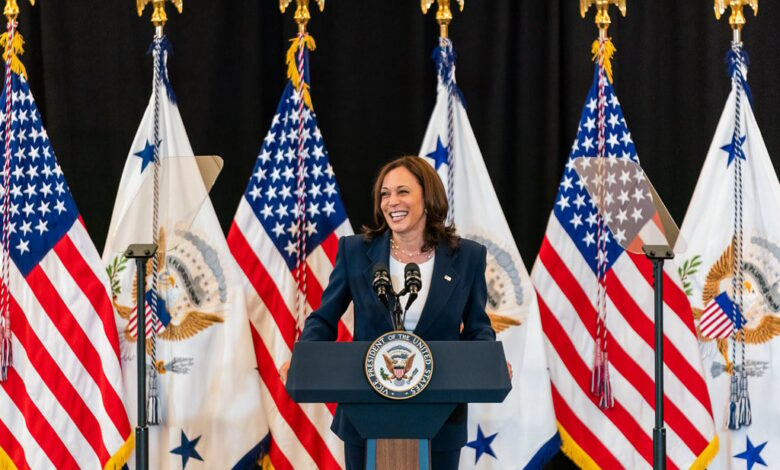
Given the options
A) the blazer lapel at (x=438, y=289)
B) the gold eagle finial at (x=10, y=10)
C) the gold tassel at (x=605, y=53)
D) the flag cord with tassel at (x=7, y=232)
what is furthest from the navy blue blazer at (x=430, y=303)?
the gold eagle finial at (x=10, y=10)

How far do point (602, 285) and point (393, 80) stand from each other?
4.24 feet

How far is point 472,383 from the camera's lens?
2.08 meters

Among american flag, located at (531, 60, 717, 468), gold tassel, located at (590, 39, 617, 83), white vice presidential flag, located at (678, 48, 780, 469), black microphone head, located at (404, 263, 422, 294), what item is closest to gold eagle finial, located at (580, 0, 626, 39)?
gold tassel, located at (590, 39, 617, 83)

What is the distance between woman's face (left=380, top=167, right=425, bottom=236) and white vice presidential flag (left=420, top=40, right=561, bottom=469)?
3.45 feet

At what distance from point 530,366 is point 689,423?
0.62 metres

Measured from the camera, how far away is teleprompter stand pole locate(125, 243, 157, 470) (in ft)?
8.68

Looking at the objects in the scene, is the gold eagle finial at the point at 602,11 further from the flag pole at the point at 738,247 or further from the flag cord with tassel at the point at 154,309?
the flag cord with tassel at the point at 154,309

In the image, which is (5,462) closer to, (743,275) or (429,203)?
(429,203)

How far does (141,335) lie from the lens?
2656 mm

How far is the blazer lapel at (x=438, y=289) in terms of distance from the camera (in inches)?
97.3

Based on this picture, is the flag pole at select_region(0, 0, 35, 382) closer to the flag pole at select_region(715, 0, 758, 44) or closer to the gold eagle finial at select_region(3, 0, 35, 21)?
the gold eagle finial at select_region(3, 0, 35, 21)

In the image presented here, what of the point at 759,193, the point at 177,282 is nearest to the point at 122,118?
the point at 177,282

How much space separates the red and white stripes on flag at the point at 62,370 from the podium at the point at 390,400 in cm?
162

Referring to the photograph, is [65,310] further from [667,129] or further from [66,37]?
[667,129]
